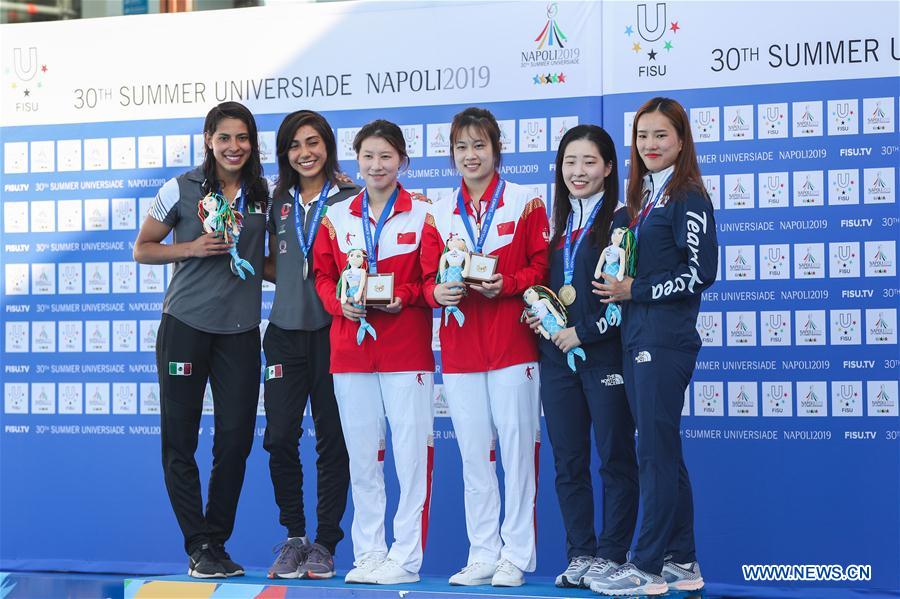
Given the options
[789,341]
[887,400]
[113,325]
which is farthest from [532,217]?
[113,325]

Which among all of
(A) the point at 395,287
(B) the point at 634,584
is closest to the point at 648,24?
(A) the point at 395,287

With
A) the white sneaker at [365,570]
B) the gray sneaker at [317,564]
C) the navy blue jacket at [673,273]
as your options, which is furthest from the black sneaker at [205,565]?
the navy blue jacket at [673,273]

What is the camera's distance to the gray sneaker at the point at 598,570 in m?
3.68

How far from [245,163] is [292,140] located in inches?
9.4

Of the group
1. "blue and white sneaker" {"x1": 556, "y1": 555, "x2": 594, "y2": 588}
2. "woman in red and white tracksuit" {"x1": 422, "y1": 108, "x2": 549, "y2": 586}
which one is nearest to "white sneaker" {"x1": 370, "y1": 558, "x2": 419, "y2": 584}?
"woman in red and white tracksuit" {"x1": 422, "y1": 108, "x2": 549, "y2": 586}

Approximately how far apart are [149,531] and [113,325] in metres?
1.06

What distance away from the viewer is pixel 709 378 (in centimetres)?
459

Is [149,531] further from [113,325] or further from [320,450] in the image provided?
[320,450]

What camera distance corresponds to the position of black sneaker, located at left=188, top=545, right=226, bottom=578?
4.09 m

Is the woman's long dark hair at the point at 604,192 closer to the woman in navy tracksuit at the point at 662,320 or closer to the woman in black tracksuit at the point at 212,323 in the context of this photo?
the woman in navy tracksuit at the point at 662,320

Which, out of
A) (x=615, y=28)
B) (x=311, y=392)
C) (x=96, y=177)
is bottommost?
(x=311, y=392)

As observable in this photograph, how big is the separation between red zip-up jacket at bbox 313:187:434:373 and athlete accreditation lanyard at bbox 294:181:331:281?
58mm

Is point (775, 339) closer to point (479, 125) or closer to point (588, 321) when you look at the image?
point (588, 321)

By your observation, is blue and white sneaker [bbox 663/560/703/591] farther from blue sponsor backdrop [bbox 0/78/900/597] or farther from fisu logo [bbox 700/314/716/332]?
fisu logo [bbox 700/314/716/332]
